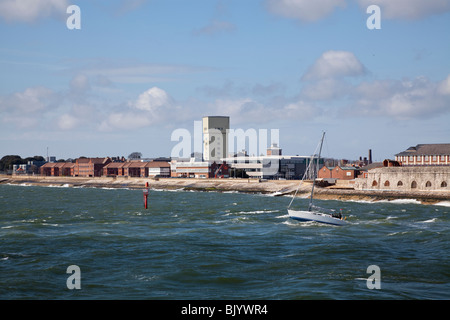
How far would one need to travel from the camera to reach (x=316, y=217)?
6025 centimetres

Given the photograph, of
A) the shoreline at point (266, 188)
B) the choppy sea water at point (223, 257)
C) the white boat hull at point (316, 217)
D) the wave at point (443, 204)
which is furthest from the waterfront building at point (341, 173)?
the white boat hull at point (316, 217)

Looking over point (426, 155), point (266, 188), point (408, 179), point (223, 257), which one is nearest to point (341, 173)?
point (266, 188)

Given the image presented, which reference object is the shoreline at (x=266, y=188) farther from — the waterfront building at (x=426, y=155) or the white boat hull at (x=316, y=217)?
the white boat hull at (x=316, y=217)

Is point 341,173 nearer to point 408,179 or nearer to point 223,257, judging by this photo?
point 408,179

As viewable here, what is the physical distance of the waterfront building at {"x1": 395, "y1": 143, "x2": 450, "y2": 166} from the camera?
416 feet

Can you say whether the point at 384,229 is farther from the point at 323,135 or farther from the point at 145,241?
the point at 145,241

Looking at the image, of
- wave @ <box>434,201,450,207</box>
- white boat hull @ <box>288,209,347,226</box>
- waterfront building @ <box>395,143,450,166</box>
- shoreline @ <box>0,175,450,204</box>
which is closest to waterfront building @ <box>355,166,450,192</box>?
shoreline @ <box>0,175,450,204</box>

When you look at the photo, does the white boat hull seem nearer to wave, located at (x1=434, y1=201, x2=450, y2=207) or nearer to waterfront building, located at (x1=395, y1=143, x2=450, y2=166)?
wave, located at (x1=434, y1=201, x2=450, y2=207)

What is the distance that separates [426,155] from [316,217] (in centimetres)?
7856

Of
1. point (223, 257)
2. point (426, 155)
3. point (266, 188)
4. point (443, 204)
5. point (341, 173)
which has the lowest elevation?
point (223, 257)

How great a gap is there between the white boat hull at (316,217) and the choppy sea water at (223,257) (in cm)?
86

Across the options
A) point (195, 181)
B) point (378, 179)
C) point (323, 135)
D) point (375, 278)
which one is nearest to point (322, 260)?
point (375, 278)

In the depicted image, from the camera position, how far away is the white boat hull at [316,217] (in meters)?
58.3
